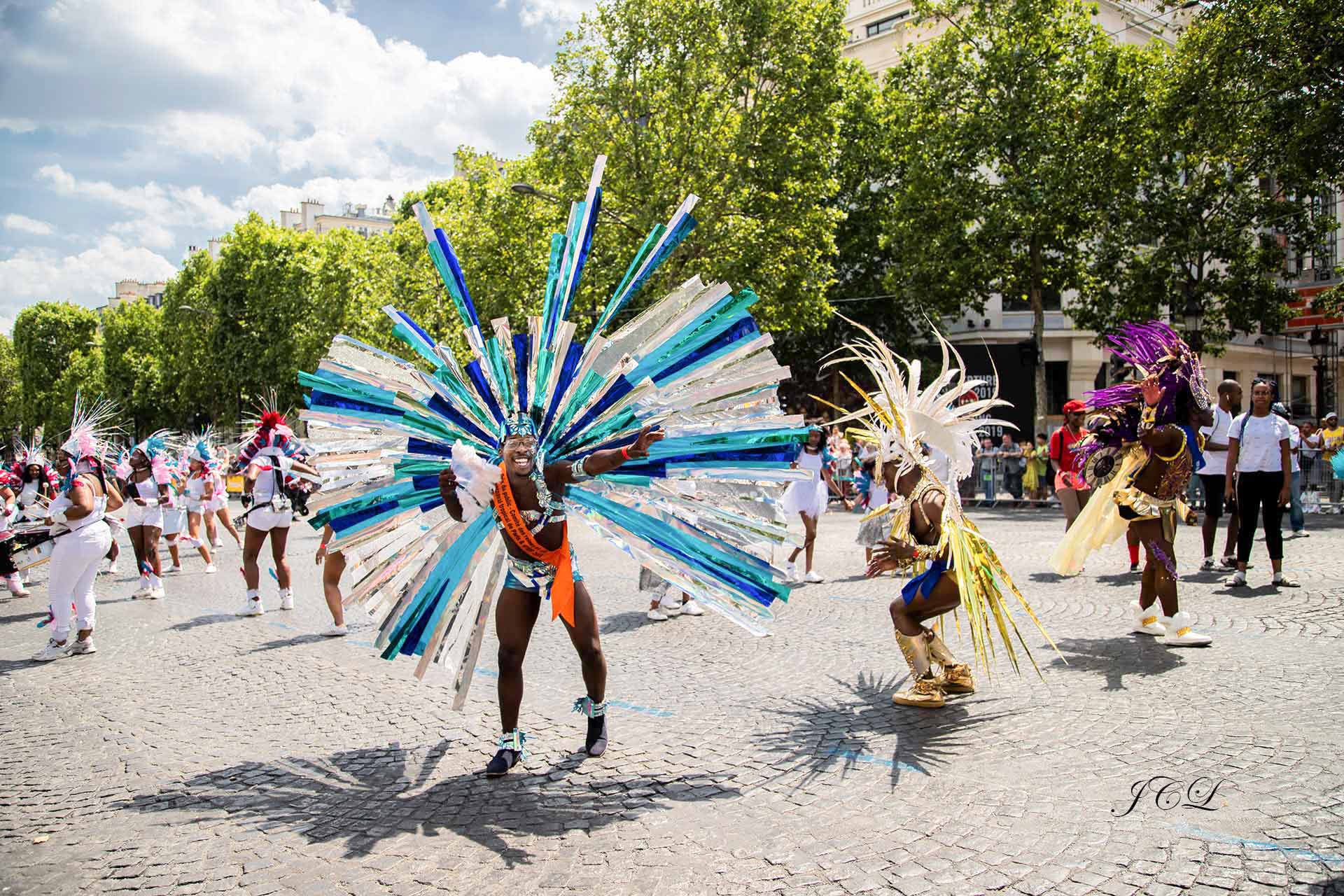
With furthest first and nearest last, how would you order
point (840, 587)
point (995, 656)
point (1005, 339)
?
point (1005, 339) → point (840, 587) → point (995, 656)

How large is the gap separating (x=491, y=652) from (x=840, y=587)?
160 inches

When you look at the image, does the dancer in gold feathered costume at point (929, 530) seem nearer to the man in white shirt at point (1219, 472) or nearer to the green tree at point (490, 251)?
the man in white shirt at point (1219, 472)

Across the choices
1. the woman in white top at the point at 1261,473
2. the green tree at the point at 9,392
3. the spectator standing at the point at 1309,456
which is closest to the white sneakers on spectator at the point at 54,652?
the woman in white top at the point at 1261,473

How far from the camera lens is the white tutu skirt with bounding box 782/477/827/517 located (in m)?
10.1

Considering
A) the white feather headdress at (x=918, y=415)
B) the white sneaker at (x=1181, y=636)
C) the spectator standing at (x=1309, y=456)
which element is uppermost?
the white feather headdress at (x=918, y=415)

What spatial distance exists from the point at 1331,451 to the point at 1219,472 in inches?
321

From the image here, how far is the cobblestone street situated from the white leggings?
345 millimetres

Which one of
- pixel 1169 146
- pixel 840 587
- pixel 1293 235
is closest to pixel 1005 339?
pixel 1293 235

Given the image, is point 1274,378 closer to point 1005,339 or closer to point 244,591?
point 1005,339

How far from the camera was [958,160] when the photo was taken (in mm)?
23766

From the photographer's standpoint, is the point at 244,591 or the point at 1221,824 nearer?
the point at 1221,824

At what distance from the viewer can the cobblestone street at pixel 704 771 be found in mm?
Answer: 3516

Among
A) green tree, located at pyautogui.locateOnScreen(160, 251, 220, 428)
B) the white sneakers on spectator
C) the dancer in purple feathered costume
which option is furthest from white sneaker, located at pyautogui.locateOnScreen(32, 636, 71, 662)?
green tree, located at pyautogui.locateOnScreen(160, 251, 220, 428)

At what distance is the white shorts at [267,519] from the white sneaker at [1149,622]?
7.39m
